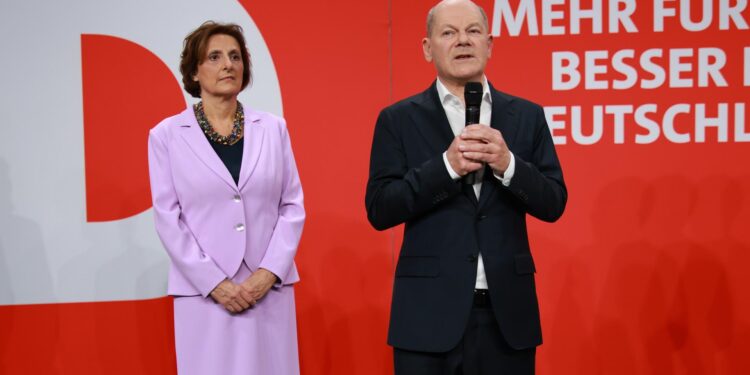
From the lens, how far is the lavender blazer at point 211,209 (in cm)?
244

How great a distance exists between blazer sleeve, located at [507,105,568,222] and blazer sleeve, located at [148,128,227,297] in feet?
3.43

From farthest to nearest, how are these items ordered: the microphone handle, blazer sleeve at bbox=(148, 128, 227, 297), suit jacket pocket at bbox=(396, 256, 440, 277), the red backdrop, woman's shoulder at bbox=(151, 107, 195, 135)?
1. the red backdrop
2. woman's shoulder at bbox=(151, 107, 195, 135)
3. blazer sleeve at bbox=(148, 128, 227, 297)
4. suit jacket pocket at bbox=(396, 256, 440, 277)
5. the microphone handle

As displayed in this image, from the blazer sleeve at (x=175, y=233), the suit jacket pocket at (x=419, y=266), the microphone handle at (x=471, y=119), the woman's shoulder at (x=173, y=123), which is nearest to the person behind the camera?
the microphone handle at (x=471, y=119)

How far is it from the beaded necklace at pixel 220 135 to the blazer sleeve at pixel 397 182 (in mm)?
626

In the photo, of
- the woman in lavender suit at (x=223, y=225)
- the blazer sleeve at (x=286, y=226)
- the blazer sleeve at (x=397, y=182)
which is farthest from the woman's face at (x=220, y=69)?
the blazer sleeve at (x=397, y=182)

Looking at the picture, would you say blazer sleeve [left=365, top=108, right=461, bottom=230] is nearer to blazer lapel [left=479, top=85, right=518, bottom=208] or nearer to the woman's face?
blazer lapel [left=479, top=85, right=518, bottom=208]

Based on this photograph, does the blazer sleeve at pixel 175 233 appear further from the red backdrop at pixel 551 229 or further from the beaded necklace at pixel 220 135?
the red backdrop at pixel 551 229

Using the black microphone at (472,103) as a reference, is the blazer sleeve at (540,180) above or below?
below

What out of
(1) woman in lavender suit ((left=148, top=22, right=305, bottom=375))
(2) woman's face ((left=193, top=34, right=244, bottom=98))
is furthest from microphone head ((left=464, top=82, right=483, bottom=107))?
(2) woman's face ((left=193, top=34, right=244, bottom=98))

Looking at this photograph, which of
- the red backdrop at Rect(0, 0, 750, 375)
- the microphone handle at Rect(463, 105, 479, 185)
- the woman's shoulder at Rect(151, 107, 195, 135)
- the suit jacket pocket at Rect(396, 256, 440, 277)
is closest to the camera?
the microphone handle at Rect(463, 105, 479, 185)

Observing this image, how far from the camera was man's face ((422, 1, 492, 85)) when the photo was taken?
2.06 meters

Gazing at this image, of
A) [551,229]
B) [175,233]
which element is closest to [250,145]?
[175,233]

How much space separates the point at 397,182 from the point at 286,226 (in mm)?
686

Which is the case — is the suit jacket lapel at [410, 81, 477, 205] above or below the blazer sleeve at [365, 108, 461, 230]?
above
